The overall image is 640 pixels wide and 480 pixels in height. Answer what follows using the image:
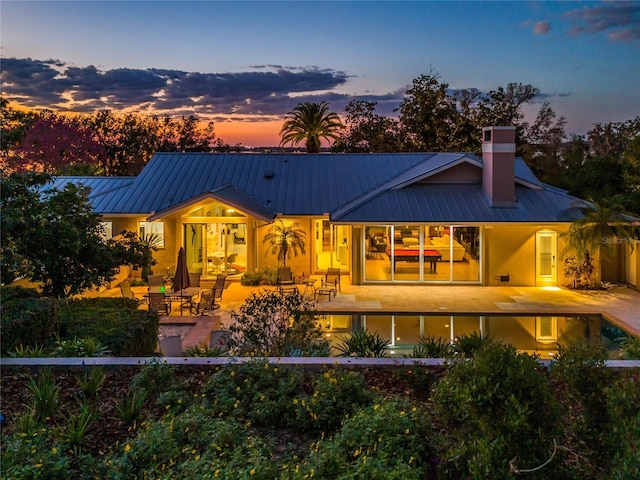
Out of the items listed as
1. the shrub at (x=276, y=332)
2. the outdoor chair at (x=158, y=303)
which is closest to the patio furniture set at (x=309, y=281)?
the outdoor chair at (x=158, y=303)

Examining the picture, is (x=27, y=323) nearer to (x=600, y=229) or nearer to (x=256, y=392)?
(x=256, y=392)

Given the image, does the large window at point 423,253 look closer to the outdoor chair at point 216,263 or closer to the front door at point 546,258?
the front door at point 546,258

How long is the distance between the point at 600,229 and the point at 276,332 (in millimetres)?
14688

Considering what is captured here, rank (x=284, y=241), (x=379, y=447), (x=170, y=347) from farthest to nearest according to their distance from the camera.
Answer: (x=284, y=241), (x=170, y=347), (x=379, y=447)

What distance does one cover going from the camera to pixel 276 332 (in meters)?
9.31

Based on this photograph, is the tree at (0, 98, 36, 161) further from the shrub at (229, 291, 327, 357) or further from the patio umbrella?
the patio umbrella

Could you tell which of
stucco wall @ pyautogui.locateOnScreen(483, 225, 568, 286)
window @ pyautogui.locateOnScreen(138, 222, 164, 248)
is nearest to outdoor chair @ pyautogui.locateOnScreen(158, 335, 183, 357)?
window @ pyautogui.locateOnScreen(138, 222, 164, 248)

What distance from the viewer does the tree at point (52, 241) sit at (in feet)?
31.9

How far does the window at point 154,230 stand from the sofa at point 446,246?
422 inches

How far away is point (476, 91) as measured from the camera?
43.0 metres

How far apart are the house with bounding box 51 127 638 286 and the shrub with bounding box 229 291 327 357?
11.0 meters

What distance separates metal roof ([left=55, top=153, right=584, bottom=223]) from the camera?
69.8 ft

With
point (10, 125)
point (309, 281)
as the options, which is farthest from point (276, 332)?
point (309, 281)

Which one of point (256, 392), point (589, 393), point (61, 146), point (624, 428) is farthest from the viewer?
point (61, 146)
